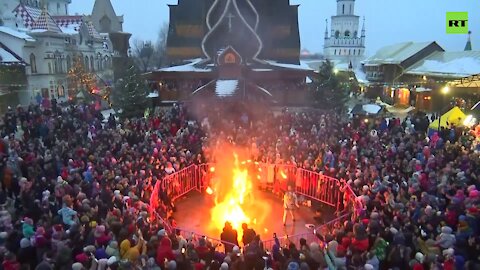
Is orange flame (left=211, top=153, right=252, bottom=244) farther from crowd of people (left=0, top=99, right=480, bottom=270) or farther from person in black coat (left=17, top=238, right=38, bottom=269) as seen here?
person in black coat (left=17, top=238, right=38, bottom=269)

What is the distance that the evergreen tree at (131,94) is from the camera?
2861 centimetres

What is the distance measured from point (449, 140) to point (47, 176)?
52.4 feet

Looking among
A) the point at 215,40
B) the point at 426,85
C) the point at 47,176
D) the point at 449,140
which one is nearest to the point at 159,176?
the point at 47,176

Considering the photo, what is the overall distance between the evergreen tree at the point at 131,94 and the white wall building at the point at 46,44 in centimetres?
1072

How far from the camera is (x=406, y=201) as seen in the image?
36.7ft

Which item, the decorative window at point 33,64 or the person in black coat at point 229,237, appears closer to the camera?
the person in black coat at point 229,237

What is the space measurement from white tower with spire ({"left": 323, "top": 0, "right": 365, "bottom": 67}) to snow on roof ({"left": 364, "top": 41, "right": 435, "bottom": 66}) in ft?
158

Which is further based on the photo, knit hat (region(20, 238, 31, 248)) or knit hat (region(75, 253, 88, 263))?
knit hat (region(20, 238, 31, 248))

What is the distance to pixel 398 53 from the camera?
50531mm

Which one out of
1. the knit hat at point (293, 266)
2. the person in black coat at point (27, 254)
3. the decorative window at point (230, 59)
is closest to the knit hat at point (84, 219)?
the person in black coat at point (27, 254)

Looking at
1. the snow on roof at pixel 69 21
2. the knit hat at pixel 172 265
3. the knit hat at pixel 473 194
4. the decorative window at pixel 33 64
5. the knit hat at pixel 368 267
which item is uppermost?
the snow on roof at pixel 69 21

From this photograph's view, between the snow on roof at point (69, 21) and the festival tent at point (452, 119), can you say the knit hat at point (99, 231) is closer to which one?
the festival tent at point (452, 119)

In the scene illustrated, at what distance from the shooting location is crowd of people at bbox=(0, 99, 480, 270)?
27.3 feet

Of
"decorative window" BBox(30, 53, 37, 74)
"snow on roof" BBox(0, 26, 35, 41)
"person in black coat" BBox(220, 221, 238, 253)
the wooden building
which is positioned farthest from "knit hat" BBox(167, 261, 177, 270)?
"decorative window" BBox(30, 53, 37, 74)
